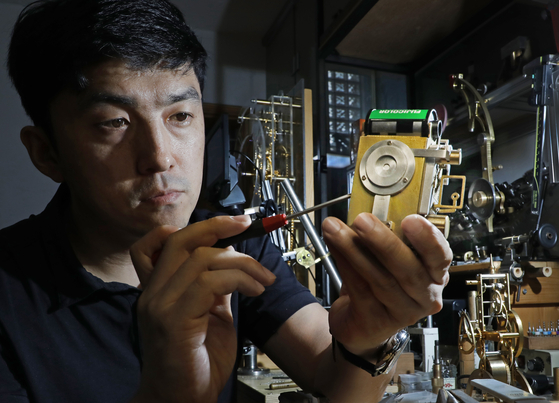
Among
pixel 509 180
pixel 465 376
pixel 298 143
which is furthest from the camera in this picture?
pixel 298 143

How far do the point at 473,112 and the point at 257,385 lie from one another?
1.11 metres

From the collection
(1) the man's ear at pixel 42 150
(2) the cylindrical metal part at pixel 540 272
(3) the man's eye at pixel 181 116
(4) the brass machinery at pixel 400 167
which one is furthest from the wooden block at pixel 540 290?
(1) the man's ear at pixel 42 150

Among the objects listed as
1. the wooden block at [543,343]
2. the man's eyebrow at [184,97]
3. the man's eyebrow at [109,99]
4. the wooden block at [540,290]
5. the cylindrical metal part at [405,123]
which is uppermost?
the man's eyebrow at [184,97]

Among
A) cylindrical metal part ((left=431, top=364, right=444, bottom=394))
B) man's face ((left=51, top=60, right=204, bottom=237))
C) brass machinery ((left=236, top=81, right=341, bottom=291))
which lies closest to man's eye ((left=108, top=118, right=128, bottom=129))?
man's face ((left=51, top=60, right=204, bottom=237))

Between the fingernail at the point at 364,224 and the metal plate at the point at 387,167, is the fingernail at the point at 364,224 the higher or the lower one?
the lower one

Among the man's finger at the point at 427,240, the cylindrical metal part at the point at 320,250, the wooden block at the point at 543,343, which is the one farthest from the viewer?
the cylindrical metal part at the point at 320,250

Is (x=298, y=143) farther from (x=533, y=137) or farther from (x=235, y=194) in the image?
(x=533, y=137)

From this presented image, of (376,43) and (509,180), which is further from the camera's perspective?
(376,43)

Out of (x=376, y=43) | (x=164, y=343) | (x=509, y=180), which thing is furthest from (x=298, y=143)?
(x=164, y=343)

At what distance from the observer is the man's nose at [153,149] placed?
0.73 meters

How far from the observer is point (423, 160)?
47 centimetres

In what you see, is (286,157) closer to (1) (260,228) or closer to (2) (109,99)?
(2) (109,99)

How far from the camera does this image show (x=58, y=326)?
0.83 metres

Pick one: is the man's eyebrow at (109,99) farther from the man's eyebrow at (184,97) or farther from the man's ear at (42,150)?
the man's ear at (42,150)
